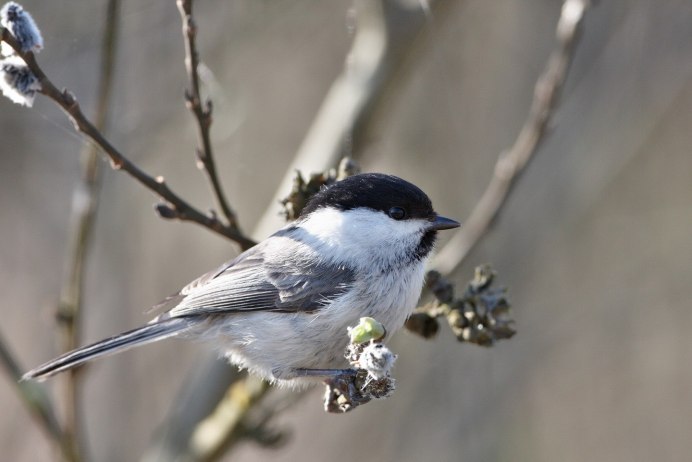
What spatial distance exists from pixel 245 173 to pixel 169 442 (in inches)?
82.8

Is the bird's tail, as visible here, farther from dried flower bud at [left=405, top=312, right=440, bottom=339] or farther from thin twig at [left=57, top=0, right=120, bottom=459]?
dried flower bud at [left=405, top=312, right=440, bottom=339]

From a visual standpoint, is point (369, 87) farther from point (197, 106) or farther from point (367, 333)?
point (367, 333)

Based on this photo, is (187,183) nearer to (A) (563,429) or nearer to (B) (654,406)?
(A) (563,429)

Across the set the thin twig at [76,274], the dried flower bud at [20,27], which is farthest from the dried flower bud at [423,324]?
the dried flower bud at [20,27]

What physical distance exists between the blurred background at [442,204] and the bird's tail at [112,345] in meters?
0.96

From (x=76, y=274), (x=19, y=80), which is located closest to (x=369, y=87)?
(x=76, y=274)

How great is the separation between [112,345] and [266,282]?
1.53 feet

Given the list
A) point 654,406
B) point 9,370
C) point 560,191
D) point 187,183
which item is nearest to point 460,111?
point 560,191

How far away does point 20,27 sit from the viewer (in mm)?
1610

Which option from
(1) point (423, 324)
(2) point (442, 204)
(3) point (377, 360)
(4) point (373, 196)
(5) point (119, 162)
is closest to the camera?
(3) point (377, 360)

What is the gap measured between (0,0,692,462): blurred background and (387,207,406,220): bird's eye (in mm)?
594

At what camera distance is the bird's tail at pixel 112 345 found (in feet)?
6.70

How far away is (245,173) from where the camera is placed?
451 centimetres

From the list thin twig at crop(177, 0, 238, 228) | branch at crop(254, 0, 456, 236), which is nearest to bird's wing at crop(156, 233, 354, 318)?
thin twig at crop(177, 0, 238, 228)
